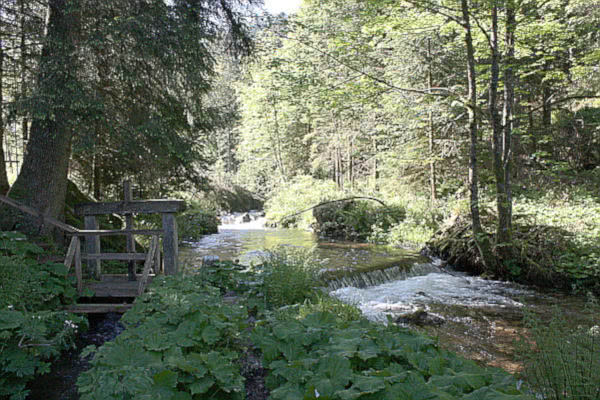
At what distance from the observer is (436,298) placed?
808 centimetres

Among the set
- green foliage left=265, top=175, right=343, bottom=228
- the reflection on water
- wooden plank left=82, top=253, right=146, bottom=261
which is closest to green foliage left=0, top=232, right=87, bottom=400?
wooden plank left=82, top=253, right=146, bottom=261

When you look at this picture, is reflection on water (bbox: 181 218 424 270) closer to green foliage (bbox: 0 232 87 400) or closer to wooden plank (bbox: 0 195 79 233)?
wooden plank (bbox: 0 195 79 233)

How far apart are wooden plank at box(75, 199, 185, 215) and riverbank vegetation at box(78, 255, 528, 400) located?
2244 mm

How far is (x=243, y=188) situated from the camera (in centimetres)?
3231

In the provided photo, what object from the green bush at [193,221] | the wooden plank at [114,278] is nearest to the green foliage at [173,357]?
the wooden plank at [114,278]

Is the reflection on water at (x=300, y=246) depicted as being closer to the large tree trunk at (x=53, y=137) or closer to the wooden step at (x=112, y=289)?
the wooden step at (x=112, y=289)

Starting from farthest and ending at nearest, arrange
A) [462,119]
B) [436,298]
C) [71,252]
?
[462,119] < [436,298] < [71,252]

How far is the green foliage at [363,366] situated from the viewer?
2.29 meters

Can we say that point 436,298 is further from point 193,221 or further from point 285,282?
point 193,221

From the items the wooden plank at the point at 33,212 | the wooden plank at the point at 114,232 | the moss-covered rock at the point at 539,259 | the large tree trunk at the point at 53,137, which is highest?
the large tree trunk at the point at 53,137

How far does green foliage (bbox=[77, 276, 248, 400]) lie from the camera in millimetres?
2529

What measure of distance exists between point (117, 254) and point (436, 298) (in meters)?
5.79

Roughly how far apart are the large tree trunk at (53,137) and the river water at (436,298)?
2.52m

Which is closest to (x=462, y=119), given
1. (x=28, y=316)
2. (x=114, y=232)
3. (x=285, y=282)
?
(x=285, y=282)
